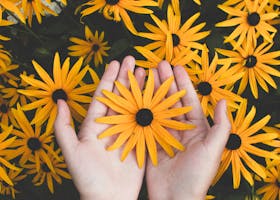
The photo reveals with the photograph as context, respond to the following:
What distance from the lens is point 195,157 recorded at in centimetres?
158

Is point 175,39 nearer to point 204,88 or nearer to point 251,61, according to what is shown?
point 204,88

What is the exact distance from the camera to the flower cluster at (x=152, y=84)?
1.76m

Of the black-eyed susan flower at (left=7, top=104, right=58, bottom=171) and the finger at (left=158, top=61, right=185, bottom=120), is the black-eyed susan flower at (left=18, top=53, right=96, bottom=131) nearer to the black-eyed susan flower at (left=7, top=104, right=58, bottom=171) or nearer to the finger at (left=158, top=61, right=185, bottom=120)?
the black-eyed susan flower at (left=7, top=104, right=58, bottom=171)

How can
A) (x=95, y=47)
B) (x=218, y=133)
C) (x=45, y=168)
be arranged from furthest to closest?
(x=95, y=47)
(x=45, y=168)
(x=218, y=133)

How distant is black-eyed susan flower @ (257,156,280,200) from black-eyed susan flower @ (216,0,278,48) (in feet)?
2.20

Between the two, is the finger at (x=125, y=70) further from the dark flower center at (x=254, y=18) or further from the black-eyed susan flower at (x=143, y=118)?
the dark flower center at (x=254, y=18)

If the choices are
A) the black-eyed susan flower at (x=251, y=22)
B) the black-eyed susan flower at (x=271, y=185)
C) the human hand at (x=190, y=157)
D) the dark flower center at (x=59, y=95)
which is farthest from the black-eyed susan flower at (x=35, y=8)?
the black-eyed susan flower at (x=271, y=185)

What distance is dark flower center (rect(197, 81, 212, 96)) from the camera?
1988 mm

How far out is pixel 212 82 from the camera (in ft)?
6.52

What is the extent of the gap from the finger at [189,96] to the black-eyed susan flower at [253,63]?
0.43 meters

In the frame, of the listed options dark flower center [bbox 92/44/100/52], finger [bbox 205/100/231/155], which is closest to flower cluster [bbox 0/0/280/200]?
dark flower center [bbox 92/44/100/52]

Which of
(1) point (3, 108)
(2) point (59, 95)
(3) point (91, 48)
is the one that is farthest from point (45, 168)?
(3) point (91, 48)

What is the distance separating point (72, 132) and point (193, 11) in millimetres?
1200

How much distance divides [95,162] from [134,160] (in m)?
0.19
